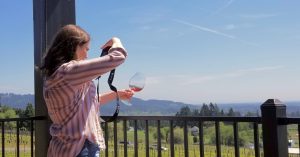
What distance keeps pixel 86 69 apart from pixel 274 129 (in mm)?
1785

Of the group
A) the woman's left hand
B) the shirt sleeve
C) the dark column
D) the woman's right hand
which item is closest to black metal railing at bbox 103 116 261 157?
the dark column

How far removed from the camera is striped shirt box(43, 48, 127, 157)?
164 centimetres

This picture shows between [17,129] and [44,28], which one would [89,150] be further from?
[17,129]

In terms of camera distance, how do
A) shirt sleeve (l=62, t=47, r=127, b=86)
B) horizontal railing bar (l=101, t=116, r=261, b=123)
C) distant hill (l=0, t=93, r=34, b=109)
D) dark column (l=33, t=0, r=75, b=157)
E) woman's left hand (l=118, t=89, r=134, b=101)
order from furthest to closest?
1. distant hill (l=0, t=93, r=34, b=109)
2. dark column (l=33, t=0, r=75, b=157)
3. horizontal railing bar (l=101, t=116, r=261, b=123)
4. woman's left hand (l=118, t=89, r=134, b=101)
5. shirt sleeve (l=62, t=47, r=127, b=86)

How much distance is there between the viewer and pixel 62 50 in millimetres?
1720

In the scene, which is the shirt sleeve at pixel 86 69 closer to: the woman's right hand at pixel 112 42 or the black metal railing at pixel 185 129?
the woman's right hand at pixel 112 42

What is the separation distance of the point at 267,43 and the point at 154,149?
129 ft

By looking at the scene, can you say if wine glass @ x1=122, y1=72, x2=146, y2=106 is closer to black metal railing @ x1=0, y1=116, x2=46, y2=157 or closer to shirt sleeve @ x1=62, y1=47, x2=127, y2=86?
shirt sleeve @ x1=62, y1=47, x2=127, y2=86

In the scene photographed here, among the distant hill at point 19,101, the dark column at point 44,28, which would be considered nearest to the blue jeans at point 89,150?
the dark column at point 44,28

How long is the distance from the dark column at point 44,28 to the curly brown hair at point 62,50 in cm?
191

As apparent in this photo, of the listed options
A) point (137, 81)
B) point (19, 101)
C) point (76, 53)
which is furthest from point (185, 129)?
point (19, 101)

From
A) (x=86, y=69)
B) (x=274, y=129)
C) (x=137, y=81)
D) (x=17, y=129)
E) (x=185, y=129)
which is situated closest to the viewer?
(x=86, y=69)

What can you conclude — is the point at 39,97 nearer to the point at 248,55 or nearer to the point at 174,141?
the point at 174,141

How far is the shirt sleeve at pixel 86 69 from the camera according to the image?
1.63 meters
